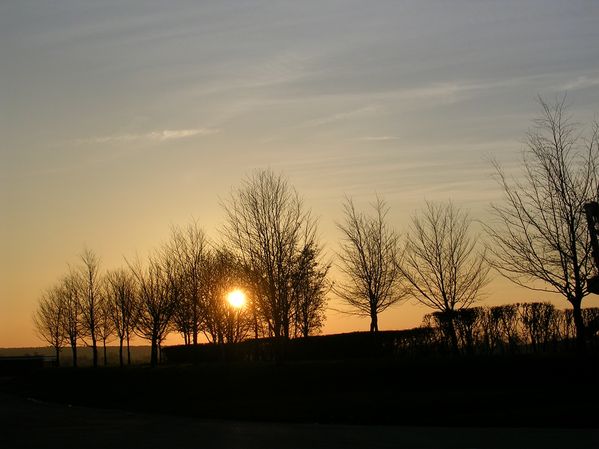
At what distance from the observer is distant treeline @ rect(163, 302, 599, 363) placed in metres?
26.1

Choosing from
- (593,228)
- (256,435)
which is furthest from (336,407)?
(593,228)

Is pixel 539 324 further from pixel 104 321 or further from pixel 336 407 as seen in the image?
pixel 104 321

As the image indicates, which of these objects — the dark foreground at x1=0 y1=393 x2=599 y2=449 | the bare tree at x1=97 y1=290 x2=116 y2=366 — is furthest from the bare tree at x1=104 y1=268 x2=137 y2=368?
the dark foreground at x1=0 y1=393 x2=599 y2=449

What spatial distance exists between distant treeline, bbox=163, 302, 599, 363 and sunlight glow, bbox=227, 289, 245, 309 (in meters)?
5.64

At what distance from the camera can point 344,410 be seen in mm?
18375

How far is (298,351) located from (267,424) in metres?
16.9

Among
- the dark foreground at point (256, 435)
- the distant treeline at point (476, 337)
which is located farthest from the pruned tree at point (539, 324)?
the dark foreground at point (256, 435)

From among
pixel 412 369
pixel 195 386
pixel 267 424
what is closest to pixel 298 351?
pixel 195 386

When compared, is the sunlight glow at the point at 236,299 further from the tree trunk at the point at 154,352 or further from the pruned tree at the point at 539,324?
the pruned tree at the point at 539,324

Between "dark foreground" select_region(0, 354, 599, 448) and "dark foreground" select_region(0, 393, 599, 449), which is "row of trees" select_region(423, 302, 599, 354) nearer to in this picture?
"dark foreground" select_region(0, 354, 599, 448)

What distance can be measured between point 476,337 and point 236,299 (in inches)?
598

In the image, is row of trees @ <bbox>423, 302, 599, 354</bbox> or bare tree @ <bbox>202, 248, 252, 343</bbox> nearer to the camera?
row of trees @ <bbox>423, 302, 599, 354</bbox>

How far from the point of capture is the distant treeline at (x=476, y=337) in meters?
26.1

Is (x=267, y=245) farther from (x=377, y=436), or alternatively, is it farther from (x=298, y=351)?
(x=377, y=436)
